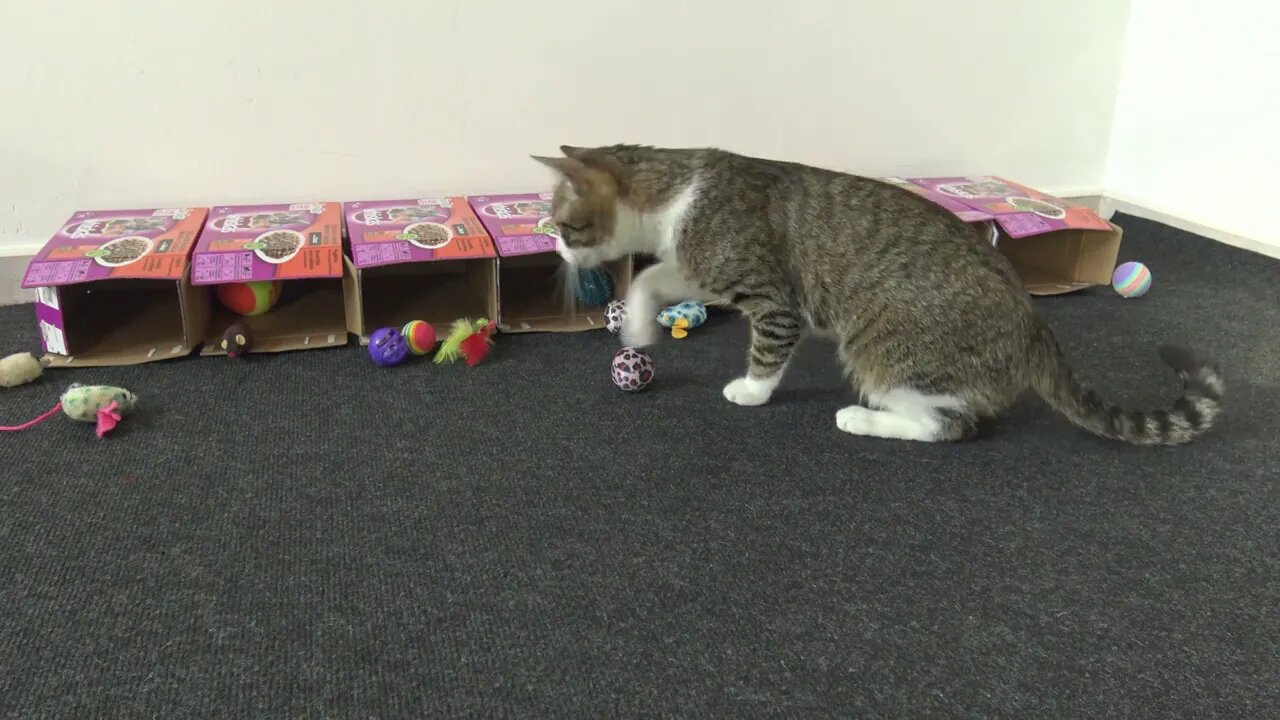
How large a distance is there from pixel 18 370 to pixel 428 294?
98 centimetres

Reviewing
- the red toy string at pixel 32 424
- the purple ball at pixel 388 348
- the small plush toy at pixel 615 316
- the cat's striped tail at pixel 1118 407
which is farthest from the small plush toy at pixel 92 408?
the cat's striped tail at pixel 1118 407

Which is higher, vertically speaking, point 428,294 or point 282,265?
point 282,265

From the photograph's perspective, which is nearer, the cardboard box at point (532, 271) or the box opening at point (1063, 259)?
the cardboard box at point (532, 271)

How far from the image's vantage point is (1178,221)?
2854 mm

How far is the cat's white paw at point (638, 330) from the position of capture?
6.77ft

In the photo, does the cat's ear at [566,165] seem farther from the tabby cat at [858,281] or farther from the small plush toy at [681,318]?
the small plush toy at [681,318]

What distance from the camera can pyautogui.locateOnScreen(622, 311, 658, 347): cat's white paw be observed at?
6.77 feet

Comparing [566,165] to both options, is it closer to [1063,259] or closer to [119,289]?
[119,289]

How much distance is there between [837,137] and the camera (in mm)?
2854

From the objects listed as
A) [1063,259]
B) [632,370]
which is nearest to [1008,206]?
[1063,259]

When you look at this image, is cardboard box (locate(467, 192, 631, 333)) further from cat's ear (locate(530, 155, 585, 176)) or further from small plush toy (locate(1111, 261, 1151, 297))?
small plush toy (locate(1111, 261, 1151, 297))

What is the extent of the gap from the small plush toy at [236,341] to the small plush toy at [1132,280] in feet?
8.18

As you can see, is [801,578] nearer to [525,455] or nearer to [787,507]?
[787,507]

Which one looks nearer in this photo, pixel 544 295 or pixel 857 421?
pixel 857 421
